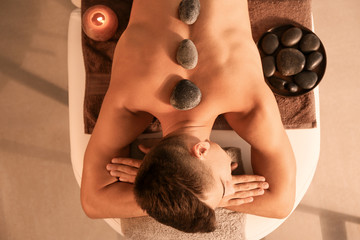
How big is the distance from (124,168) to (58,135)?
30.2 inches

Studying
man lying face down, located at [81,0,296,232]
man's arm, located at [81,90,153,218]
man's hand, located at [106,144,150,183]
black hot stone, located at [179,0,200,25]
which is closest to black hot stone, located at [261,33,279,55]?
man lying face down, located at [81,0,296,232]

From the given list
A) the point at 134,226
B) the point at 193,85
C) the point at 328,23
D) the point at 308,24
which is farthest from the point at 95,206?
the point at 328,23

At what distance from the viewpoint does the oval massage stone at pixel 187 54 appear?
0.69 meters

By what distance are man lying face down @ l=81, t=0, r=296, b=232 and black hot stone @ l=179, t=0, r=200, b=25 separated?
0.06ft

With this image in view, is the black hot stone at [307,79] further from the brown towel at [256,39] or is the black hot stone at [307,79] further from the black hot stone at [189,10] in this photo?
the black hot stone at [189,10]

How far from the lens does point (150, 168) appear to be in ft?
1.98

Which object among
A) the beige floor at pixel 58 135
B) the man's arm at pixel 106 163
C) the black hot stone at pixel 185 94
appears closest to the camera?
the black hot stone at pixel 185 94

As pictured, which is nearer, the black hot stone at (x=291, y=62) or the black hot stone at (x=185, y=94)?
the black hot stone at (x=185, y=94)

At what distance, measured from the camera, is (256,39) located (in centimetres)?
104

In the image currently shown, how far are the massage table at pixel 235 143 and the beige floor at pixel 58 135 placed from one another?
1.64 ft

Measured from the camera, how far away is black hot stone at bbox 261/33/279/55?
3.25ft

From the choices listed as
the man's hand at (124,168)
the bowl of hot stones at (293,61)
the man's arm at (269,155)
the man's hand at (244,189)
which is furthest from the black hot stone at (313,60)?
the man's hand at (124,168)

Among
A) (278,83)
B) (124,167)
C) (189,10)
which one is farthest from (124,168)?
(278,83)

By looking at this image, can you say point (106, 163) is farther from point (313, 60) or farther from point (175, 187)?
point (313, 60)
